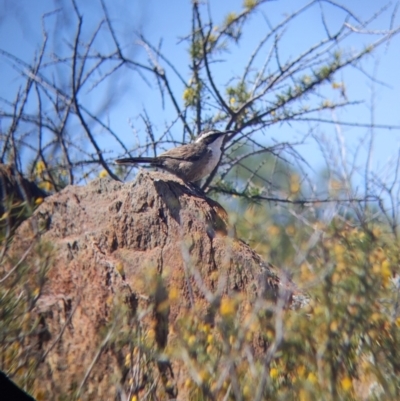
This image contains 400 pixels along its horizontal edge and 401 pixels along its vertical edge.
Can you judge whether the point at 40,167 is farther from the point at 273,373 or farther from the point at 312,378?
the point at 312,378

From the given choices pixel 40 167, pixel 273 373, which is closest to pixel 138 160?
pixel 40 167

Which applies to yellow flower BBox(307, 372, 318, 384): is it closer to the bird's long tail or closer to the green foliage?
the green foliage

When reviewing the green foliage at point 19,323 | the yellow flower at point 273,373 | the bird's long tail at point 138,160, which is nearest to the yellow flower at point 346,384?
the yellow flower at point 273,373

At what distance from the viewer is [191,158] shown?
7.60 metres

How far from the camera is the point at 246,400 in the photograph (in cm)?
380

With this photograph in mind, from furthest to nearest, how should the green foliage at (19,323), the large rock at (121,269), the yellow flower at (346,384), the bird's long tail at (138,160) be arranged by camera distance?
1. the bird's long tail at (138,160)
2. the large rock at (121,269)
3. the green foliage at (19,323)
4. the yellow flower at (346,384)

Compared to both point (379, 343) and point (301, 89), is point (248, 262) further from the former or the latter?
point (301, 89)

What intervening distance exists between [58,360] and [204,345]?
135 centimetres

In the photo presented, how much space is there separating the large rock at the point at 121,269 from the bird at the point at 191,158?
153 centimetres

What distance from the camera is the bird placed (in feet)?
24.8

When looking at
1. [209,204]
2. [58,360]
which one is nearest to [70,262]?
[58,360]

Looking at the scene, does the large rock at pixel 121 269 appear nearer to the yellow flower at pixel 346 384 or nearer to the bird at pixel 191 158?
the yellow flower at pixel 346 384

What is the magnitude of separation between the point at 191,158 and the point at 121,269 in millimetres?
2504

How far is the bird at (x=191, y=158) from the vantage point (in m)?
7.57
